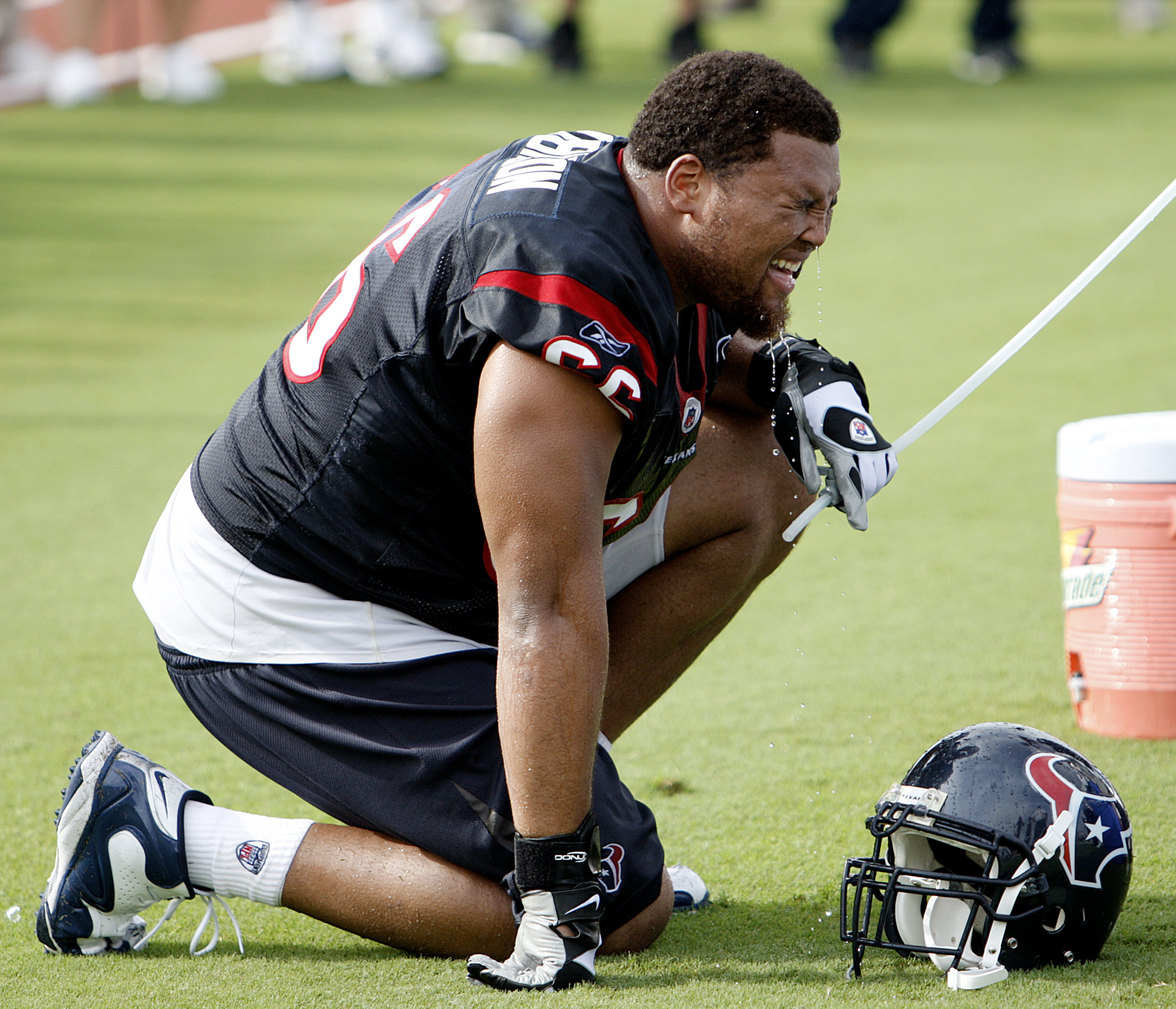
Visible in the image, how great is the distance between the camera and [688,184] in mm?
2125

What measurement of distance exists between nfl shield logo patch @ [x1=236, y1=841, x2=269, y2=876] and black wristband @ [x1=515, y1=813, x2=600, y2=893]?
1.37 feet

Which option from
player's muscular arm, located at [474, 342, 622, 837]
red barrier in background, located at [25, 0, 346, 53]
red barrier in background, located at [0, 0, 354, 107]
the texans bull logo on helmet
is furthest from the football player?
red barrier in background, located at [25, 0, 346, 53]

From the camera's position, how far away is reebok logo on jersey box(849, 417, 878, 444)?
94.9 inches

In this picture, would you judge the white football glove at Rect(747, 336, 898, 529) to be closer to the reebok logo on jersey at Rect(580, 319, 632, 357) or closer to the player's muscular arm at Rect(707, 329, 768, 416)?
the player's muscular arm at Rect(707, 329, 768, 416)

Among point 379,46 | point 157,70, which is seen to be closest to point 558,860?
point 157,70

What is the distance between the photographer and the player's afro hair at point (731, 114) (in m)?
2.08

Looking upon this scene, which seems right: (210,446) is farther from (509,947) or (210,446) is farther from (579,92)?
(579,92)

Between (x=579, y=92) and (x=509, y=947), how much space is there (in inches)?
387

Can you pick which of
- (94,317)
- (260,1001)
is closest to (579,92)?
(94,317)

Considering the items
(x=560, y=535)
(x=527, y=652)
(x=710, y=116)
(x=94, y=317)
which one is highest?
(x=710, y=116)

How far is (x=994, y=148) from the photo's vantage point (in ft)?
31.9

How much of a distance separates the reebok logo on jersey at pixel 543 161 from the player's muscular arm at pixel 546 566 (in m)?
0.28

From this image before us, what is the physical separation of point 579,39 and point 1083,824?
10999mm

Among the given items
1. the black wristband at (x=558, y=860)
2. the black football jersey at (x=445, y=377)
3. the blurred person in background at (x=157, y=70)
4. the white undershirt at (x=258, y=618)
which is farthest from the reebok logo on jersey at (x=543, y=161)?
the blurred person in background at (x=157, y=70)
